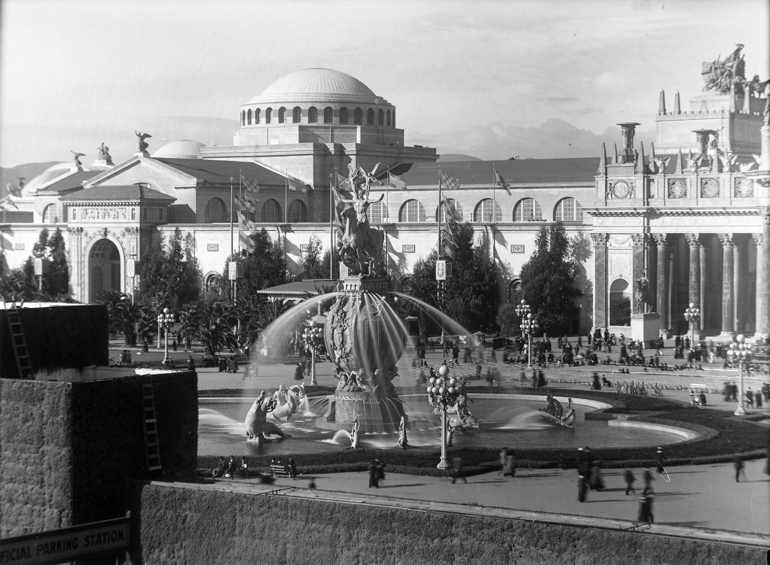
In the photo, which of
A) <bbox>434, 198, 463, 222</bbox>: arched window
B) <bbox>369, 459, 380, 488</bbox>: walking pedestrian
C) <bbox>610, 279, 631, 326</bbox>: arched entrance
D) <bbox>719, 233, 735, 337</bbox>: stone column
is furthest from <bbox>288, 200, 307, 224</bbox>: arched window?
<bbox>369, 459, 380, 488</bbox>: walking pedestrian

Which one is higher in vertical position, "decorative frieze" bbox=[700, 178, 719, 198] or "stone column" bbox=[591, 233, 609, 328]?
"decorative frieze" bbox=[700, 178, 719, 198]

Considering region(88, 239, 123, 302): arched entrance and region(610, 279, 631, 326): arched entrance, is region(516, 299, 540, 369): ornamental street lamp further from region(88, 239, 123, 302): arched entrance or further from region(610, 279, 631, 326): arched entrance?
region(88, 239, 123, 302): arched entrance

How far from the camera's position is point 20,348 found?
27.0 metres

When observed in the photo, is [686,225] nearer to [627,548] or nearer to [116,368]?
[116,368]

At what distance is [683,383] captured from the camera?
4831 centimetres

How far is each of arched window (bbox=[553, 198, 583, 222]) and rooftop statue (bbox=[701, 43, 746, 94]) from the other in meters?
9.09

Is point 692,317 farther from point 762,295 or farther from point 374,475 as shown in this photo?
point 374,475

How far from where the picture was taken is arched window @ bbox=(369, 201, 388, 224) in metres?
84.6

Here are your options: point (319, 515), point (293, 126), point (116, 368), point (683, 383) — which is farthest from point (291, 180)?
point (319, 515)

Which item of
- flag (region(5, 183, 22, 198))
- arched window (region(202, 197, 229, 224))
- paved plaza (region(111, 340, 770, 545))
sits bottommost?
paved plaza (region(111, 340, 770, 545))

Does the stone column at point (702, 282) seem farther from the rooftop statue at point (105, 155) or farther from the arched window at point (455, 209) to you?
the rooftop statue at point (105, 155)

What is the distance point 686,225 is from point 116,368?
44405mm

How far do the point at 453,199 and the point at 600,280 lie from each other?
14286mm

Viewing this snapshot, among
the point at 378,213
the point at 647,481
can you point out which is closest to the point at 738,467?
the point at 647,481
